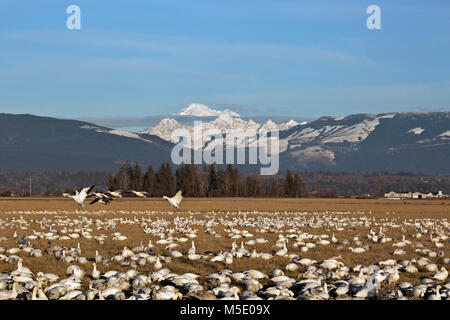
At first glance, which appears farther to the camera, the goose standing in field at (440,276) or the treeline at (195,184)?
the treeline at (195,184)

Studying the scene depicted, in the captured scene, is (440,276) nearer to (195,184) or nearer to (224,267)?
(224,267)

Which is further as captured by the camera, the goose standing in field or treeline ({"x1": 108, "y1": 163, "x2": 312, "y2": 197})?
treeline ({"x1": 108, "y1": 163, "x2": 312, "y2": 197})

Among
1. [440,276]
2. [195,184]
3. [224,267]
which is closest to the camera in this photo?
[440,276]

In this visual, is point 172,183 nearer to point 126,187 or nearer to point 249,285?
point 126,187

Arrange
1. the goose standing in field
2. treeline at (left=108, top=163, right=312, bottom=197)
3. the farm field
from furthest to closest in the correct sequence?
treeline at (left=108, top=163, right=312, bottom=197) < the goose standing in field < the farm field

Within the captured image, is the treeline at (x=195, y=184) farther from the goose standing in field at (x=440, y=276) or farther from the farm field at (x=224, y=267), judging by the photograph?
the goose standing in field at (x=440, y=276)

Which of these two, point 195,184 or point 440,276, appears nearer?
point 440,276

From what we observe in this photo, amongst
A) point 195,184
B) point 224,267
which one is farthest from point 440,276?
point 195,184

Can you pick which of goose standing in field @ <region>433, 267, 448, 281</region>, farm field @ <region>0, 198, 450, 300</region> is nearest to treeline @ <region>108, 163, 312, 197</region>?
farm field @ <region>0, 198, 450, 300</region>

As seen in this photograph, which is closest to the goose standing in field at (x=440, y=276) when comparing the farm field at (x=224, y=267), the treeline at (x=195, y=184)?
the farm field at (x=224, y=267)

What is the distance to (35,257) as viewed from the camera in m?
17.8

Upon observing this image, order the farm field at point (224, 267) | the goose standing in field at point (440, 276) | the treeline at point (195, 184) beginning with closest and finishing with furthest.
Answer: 1. the farm field at point (224, 267)
2. the goose standing in field at point (440, 276)
3. the treeline at point (195, 184)

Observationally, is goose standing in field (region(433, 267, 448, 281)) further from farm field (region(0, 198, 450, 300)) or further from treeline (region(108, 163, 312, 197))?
treeline (region(108, 163, 312, 197))
